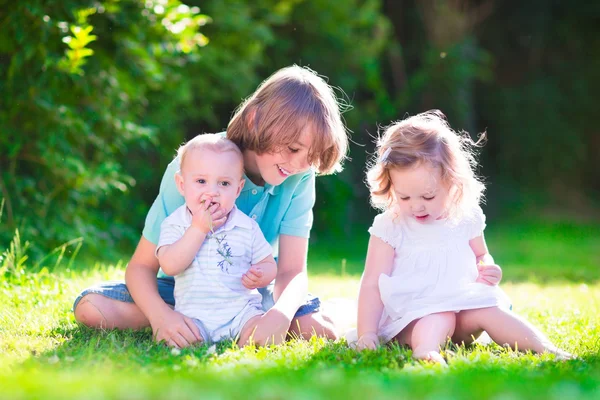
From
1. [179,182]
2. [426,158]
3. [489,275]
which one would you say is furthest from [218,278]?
[489,275]

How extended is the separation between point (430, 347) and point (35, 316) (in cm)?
196

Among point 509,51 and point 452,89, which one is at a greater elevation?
point 509,51

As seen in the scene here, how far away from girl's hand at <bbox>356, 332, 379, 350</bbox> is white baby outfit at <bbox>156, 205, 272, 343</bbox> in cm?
50

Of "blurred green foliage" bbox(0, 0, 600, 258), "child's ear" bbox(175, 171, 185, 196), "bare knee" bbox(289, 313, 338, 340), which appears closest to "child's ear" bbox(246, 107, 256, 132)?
"child's ear" bbox(175, 171, 185, 196)

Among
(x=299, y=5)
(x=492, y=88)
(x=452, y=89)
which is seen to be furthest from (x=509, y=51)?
(x=299, y=5)

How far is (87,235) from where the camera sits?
6.23 meters

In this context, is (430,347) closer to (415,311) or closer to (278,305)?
(415,311)

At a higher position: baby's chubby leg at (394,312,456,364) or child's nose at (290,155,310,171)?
child's nose at (290,155,310,171)

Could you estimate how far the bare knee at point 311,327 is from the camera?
11.6 feet

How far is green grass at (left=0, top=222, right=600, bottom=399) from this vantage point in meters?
1.96

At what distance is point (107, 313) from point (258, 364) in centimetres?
107

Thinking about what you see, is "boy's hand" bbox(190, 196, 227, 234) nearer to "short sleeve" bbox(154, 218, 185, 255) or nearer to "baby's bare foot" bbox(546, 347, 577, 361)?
"short sleeve" bbox(154, 218, 185, 255)

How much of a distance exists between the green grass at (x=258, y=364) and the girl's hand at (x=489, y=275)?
292 millimetres

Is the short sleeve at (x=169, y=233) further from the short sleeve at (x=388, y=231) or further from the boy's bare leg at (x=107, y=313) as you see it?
the short sleeve at (x=388, y=231)
